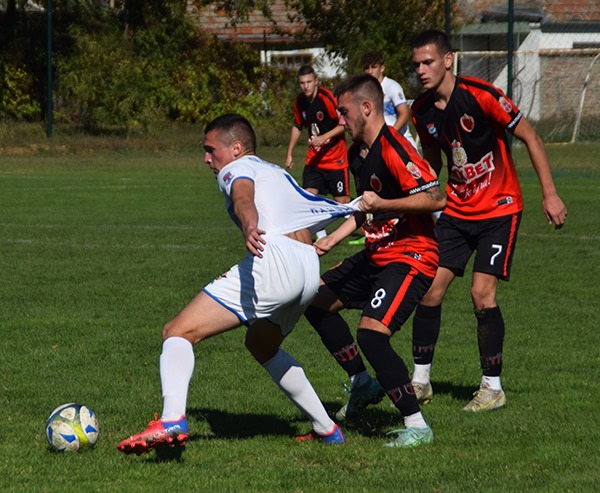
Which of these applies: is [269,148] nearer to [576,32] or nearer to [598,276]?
[576,32]

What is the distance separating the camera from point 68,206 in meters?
17.4

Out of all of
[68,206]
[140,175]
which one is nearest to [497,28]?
[140,175]

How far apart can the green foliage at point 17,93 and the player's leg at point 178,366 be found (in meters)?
26.2

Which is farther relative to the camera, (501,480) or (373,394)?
(373,394)

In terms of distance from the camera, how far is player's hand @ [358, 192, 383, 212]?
528cm

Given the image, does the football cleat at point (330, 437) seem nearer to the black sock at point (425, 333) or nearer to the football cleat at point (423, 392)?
the football cleat at point (423, 392)

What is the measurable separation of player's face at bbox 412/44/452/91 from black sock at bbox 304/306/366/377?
57.4 inches

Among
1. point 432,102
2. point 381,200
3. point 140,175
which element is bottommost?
point 140,175

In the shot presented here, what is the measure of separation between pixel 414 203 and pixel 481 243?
1.23 meters

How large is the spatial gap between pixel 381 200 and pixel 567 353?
291 centimetres

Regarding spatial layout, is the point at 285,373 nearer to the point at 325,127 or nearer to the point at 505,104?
the point at 505,104

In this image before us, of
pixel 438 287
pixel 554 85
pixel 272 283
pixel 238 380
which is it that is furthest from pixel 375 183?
pixel 554 85

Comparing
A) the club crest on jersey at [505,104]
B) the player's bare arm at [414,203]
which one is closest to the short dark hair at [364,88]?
the player's bare arm at [414,203]

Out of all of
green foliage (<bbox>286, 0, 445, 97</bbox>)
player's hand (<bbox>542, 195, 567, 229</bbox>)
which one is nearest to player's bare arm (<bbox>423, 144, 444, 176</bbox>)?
player's hand (<bbox>542, 195, 567, 229</bbox>)
